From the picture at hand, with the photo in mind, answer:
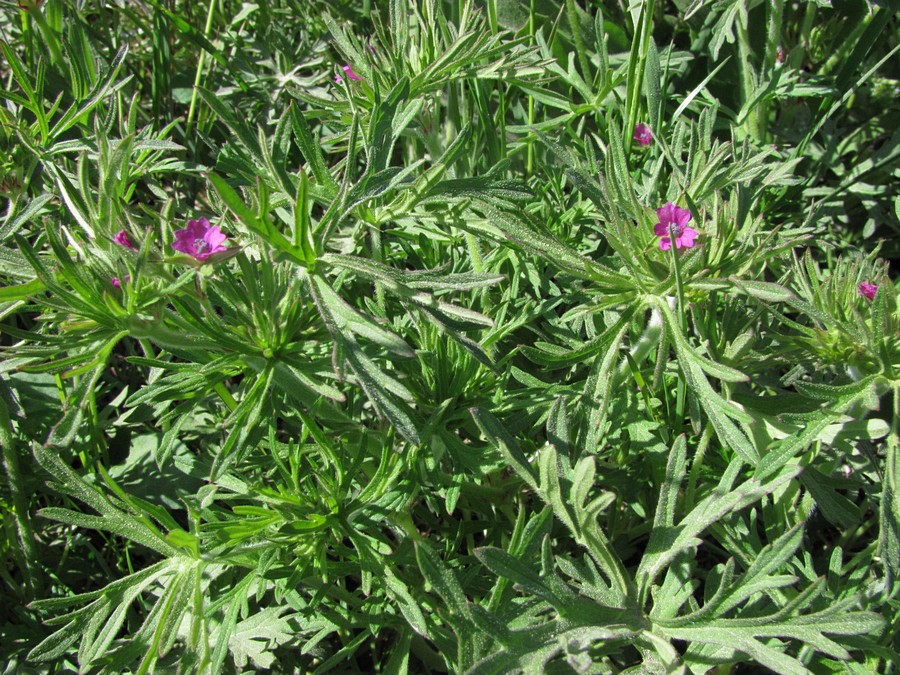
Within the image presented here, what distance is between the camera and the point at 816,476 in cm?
180

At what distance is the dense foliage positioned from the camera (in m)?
1.49

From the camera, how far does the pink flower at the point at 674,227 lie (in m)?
1.66

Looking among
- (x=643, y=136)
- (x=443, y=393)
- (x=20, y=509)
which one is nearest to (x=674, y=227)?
(x=443, y=393)

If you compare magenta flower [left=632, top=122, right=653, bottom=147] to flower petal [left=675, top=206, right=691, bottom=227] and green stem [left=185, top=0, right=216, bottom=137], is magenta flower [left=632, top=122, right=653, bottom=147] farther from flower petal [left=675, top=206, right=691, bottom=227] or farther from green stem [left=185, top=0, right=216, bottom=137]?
green stem [left=185, top=0, right=216, bottom=137]

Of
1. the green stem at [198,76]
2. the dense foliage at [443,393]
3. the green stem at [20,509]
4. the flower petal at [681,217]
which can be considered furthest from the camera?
the green stem at [198,76]

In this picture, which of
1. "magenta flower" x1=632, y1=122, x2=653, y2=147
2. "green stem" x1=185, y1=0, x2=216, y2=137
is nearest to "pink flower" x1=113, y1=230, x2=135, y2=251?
"green stem" x1=185, y1=0, x2=216, y2=137

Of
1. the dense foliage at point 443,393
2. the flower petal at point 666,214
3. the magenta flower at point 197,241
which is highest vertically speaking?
the flower petal at point 666,214

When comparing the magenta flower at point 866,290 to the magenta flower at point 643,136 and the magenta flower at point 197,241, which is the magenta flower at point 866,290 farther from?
the magenta flower at point 197,241

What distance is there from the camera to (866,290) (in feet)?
5.96

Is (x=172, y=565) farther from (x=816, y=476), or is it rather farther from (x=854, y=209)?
(x=854, y=209)

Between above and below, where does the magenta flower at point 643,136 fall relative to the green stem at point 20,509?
above

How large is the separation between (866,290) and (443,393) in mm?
1033

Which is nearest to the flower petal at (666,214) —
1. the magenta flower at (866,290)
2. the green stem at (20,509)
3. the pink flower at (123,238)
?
the magenta flower at (866,290)

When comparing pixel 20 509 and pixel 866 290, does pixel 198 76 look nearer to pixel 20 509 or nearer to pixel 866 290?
pixel 20 509
